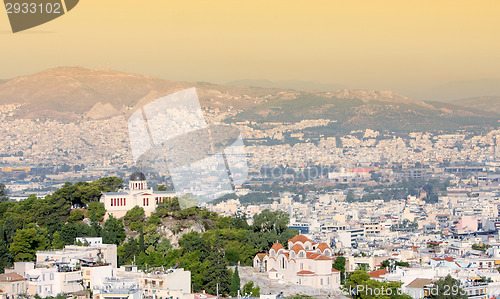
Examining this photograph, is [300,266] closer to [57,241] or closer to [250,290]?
[250,290]

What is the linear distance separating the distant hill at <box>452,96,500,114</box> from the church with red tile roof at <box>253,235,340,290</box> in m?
140

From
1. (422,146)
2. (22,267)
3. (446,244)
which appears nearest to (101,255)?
(22,267)

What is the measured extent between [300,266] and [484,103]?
479 feet

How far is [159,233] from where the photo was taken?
1142 inches

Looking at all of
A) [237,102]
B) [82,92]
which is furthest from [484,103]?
[82,92]

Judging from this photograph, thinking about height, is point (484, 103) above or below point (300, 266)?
above

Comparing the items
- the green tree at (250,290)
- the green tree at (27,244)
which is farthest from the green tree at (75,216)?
the green tree at (250,290)

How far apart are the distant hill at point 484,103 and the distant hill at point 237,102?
11435 millimetres

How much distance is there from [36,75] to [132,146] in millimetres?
31010

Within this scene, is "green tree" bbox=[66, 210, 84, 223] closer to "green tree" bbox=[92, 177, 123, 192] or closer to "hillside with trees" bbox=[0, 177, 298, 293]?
"hillside with trees" bbox=[0, 177, 298, 293]

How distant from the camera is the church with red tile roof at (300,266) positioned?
87.4ft

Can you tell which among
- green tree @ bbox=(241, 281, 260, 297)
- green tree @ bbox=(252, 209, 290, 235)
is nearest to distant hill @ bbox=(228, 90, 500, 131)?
green tree @ bbox=(252, 209, 290, 235)

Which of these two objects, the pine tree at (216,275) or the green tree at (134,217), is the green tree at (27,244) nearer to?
the green tree at (134,217)

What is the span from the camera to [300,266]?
2694 centimetres
